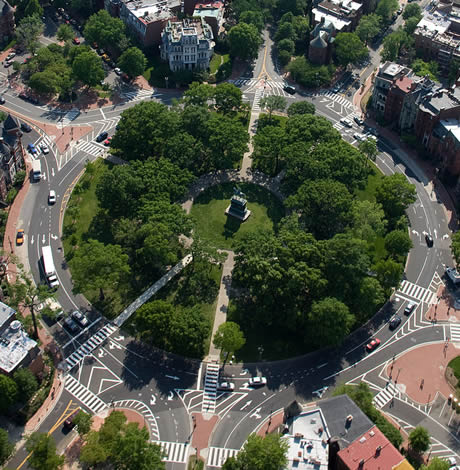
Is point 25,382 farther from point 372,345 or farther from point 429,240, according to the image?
point 429,240

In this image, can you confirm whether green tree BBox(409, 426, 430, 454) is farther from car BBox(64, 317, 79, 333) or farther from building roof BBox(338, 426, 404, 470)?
car BBox(64, 317, 79, 333)

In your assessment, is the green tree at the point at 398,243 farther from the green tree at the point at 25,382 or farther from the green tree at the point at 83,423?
the green tree at the point at 25,382

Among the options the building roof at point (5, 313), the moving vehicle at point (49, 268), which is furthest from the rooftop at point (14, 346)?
the moving vehicle at point (49, 268)

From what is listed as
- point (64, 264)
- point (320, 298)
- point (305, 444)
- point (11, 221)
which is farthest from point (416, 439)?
point (11, 221)

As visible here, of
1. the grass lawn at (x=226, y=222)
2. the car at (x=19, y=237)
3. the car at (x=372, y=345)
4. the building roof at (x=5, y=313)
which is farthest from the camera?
the grass lawn at (x=226, y=222)

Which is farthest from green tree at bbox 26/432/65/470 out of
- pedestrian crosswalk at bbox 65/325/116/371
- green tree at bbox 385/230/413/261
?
green tree at bbox 385/230/413/261

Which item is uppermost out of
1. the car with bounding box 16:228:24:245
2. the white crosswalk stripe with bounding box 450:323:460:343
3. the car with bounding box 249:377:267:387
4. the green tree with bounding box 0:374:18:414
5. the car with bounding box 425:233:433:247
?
the car with bounding box 425:233:433:247
